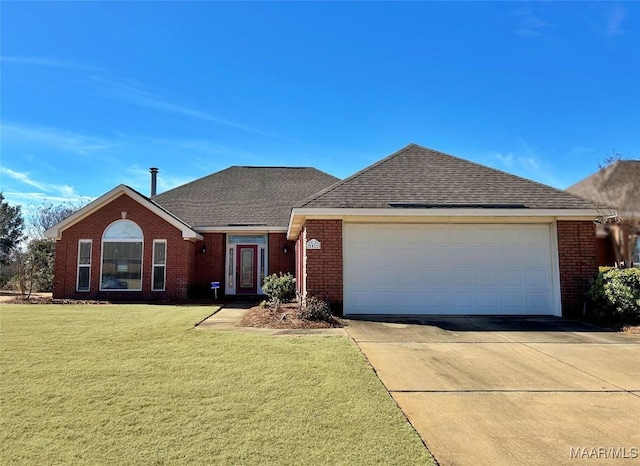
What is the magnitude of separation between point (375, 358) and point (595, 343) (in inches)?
180

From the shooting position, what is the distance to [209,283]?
57.1 ft

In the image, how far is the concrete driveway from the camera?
126 inches

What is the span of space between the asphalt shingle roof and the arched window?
8.56 meters

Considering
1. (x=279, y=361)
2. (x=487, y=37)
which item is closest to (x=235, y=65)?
(x=487, y=37)

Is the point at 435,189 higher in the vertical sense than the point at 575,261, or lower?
higher

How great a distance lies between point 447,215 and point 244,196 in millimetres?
12486

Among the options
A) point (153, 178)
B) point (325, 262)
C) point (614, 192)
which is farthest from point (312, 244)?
point (153, 178)

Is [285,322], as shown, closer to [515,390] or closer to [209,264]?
[515,390]

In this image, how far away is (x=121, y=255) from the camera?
15.6 meters

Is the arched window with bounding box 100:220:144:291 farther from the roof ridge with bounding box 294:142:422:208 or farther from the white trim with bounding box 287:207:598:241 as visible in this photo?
the white trim with bounding box 287:207:598:241

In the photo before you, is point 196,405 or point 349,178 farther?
point 349,178

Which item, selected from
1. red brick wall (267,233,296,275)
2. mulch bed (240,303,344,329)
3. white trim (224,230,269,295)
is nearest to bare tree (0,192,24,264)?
white trim (224,230,269,295)

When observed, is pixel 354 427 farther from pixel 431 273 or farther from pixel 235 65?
pixel 235 65

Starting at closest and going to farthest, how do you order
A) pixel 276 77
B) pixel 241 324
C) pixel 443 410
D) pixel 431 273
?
pixel 443 410
pixel 241 324
pixel 431 273
pixel 276 77
